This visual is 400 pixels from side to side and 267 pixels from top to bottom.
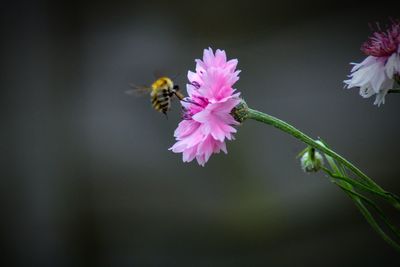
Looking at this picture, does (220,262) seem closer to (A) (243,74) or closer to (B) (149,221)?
(B) (149,221)

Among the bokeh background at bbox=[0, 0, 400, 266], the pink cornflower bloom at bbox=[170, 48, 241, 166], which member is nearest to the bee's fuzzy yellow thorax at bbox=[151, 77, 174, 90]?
the pink cornflower bloom at bbox=[170, 48, 241, 166]

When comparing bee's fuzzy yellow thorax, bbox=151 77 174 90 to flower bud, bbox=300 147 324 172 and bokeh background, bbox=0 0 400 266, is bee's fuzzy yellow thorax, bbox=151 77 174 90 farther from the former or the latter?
bokeh background, bbox=0 0 400 266

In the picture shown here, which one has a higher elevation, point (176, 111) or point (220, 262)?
point (176, 111)

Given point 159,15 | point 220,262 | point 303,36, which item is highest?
point 159,15

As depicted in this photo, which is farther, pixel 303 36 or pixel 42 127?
pixel 42 127

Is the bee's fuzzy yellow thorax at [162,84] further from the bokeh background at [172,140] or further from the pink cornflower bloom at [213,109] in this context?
the bokeh background at [172,140]

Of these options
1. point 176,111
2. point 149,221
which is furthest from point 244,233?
point 176,111

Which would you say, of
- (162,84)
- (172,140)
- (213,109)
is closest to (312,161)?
(213,109)
